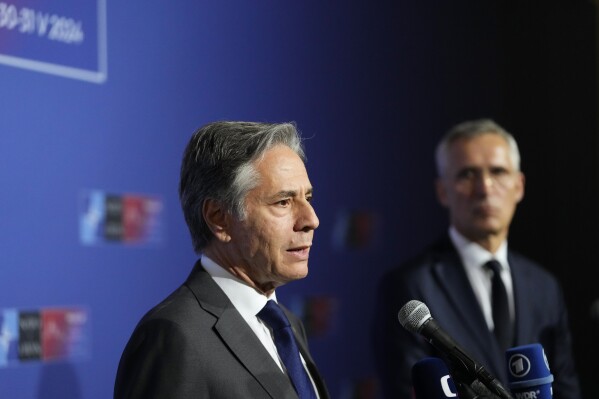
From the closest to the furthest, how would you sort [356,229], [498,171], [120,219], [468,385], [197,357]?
[468,385]
[197,357]
[120,219]
[498,171]
[356,229]

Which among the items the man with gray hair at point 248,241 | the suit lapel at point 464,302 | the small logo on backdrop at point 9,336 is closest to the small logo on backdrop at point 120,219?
the small logo on backdrop at point 9,336

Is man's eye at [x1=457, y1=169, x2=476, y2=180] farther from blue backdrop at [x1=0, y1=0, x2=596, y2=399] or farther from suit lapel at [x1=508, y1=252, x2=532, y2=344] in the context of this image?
blue backdrop at [x1=0, y1=0, x2=596, y2=399]

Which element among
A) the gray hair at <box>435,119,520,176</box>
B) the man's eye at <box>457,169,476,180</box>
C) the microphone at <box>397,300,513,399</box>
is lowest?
the microphone at <box>397,300,513,399</box>

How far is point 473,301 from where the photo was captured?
375 centimetres

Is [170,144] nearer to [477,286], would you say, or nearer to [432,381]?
[477,286]

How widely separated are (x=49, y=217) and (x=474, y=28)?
3.06 metres

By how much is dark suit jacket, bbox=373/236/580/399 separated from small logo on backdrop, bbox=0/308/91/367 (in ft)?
3.78

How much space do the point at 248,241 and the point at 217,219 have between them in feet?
0.37

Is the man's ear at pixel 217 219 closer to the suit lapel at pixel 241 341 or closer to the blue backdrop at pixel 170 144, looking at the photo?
the suit lapel at pixel 241 341

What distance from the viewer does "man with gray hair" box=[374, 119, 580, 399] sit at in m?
3.63

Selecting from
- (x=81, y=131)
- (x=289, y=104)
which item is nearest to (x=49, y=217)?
(x=81, y=131)

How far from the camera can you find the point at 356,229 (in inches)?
178

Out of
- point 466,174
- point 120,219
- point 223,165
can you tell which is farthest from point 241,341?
point 466,174

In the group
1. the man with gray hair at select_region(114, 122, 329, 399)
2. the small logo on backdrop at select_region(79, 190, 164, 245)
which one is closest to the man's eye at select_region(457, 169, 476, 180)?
the small logo on backdrop at select_region(79, 190, 164, 245)
